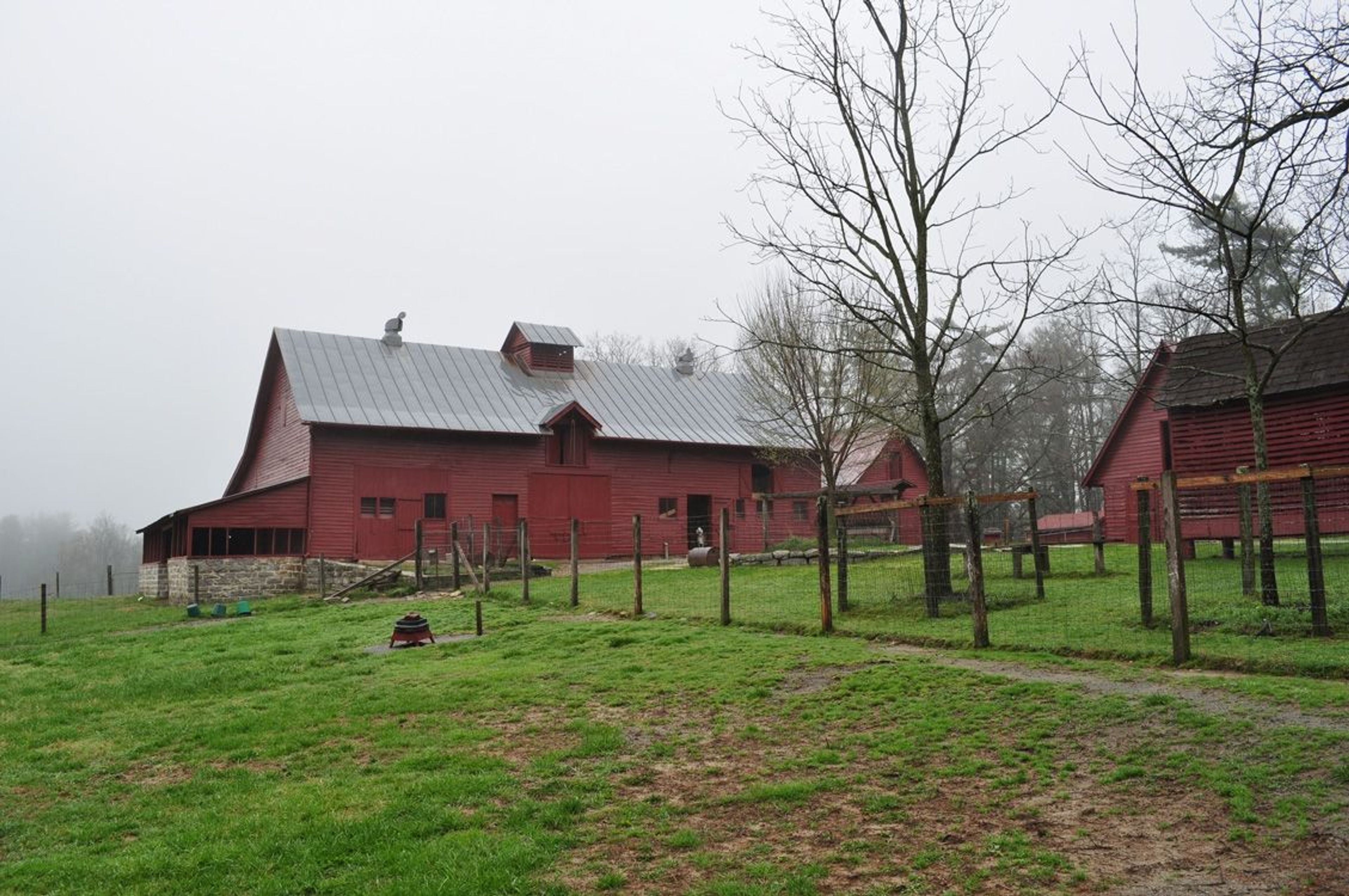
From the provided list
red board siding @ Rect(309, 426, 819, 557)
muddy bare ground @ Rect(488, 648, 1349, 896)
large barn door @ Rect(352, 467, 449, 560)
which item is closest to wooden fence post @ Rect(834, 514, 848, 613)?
muddy bare ground @ Rect(488, 648, 1349, 896)

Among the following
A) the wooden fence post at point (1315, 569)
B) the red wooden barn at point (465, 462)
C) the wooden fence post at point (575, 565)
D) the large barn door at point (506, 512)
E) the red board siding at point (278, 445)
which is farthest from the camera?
the large barn door at point (506, 512)

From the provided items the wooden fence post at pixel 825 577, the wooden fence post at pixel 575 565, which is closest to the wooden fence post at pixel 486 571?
the wooden fence post at pixel 575 565

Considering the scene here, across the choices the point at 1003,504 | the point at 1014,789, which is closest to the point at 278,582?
the point at 1014,789

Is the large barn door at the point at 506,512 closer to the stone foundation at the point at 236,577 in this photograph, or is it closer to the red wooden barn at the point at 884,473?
the stone foundation at the point at 236,577

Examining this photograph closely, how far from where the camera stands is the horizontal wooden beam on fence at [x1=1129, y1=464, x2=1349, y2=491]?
1033 centimetres

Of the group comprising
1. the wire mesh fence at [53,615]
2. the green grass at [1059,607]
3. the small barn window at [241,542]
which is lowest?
the wire mesh fence at [53,615]

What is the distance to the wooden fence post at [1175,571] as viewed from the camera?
9430mm

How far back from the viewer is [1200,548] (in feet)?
85.5

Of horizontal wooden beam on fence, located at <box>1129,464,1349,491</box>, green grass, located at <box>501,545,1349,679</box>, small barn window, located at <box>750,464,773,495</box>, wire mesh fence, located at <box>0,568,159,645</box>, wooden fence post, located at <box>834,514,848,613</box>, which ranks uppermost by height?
small barn window, located at <box>750,464,773,495</box>

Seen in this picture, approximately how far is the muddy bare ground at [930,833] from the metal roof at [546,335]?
3330 cm

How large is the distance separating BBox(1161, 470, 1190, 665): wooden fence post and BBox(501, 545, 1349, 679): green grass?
17 cm

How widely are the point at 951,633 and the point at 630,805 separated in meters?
6.48

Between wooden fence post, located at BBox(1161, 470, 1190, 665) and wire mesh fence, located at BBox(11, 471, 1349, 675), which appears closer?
wooden fence post, located at BBox(1161, 470, 1190, 665)

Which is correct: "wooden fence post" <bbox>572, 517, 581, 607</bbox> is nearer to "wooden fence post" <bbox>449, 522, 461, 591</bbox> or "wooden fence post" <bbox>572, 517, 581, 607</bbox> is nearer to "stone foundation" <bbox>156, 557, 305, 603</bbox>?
"wooden fence post" <bbox>449, 522, 461, 591</bbox>
